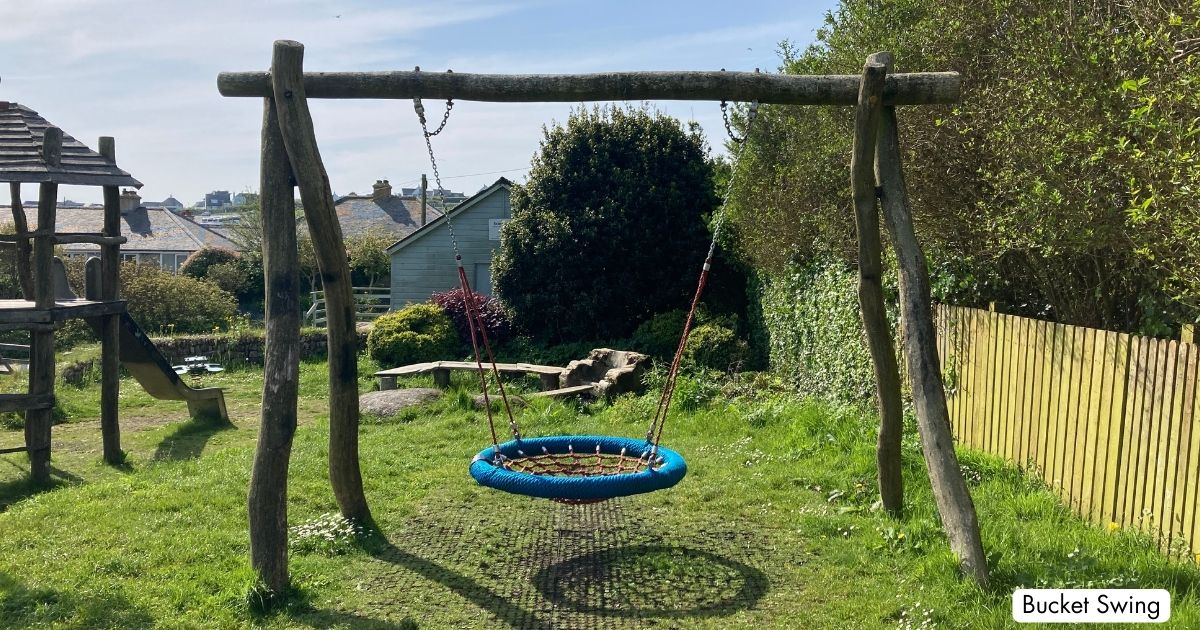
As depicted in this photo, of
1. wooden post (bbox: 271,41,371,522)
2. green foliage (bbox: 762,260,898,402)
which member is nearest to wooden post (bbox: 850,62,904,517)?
green foliage (bbox: 762,260,898,402)

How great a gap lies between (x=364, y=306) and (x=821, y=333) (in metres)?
21.4

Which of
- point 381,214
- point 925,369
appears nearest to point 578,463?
point 925,369

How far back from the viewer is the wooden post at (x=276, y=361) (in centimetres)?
559

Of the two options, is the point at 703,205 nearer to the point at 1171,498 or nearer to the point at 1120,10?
the point at 1120,10

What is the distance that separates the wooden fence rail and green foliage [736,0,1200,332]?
1983 cm

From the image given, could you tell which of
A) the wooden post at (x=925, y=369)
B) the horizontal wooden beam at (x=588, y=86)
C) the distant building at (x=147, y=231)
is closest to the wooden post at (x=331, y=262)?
the horizontal wooden beam at (x=588, y=86)

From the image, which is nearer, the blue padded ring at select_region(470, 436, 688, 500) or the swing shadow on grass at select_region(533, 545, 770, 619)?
the swing shadow on grass at select_region(533, 545, 770, 619)

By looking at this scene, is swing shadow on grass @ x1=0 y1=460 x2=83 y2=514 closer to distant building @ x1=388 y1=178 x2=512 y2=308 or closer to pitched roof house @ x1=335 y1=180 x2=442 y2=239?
distant building @ x1=388 y1=178 x2=512 y2=308

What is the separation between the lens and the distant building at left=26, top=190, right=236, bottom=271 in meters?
38.2

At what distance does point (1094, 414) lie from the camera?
6109 millimetres

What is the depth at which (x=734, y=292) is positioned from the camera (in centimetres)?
1728

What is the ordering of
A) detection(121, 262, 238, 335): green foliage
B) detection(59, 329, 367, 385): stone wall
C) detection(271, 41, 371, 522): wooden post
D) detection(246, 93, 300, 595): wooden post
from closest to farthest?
detection(246, 93, 300, 595): wooden post
detection(271, 41, 371, 522): wooden post
detection(59, 329, 367, 385): stone wall
detection(121, 262, 238, 335): green foliage

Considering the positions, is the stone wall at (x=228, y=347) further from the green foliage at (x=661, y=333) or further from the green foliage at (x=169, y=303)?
the green foliage at (x=661, y=333)

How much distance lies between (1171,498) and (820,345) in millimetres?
5704
